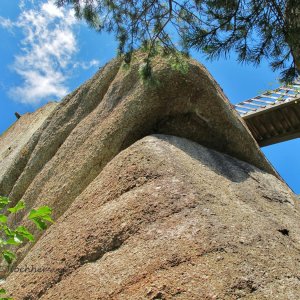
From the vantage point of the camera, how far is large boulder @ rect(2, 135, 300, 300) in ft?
10.3

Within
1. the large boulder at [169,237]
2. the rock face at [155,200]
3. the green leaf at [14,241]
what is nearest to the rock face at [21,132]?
the rock face at [155,200]

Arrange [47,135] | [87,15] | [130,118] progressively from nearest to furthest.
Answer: [130,118]
[87,15]
[47,135]

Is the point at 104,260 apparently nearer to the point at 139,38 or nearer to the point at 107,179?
the point at 107,179

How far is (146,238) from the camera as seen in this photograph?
3.61m

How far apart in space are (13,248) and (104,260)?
233 cm

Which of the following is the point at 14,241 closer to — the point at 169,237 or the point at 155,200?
the point at 169,237

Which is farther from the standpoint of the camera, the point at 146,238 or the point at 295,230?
the point at 295,230

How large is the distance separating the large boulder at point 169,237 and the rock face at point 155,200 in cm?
1

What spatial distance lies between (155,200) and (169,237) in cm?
50

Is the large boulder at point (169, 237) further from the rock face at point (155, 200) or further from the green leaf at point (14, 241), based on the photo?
the green leaf at point (14, 241)

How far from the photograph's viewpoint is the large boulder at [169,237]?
10.3 ft

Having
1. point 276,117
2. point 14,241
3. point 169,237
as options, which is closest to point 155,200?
point 169,237

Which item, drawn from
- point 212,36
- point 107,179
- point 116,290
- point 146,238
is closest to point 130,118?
point 107,179

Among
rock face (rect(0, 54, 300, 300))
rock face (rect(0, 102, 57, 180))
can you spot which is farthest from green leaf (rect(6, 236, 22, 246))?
Answer: rock face (rect(0, 102, 57, 180))
